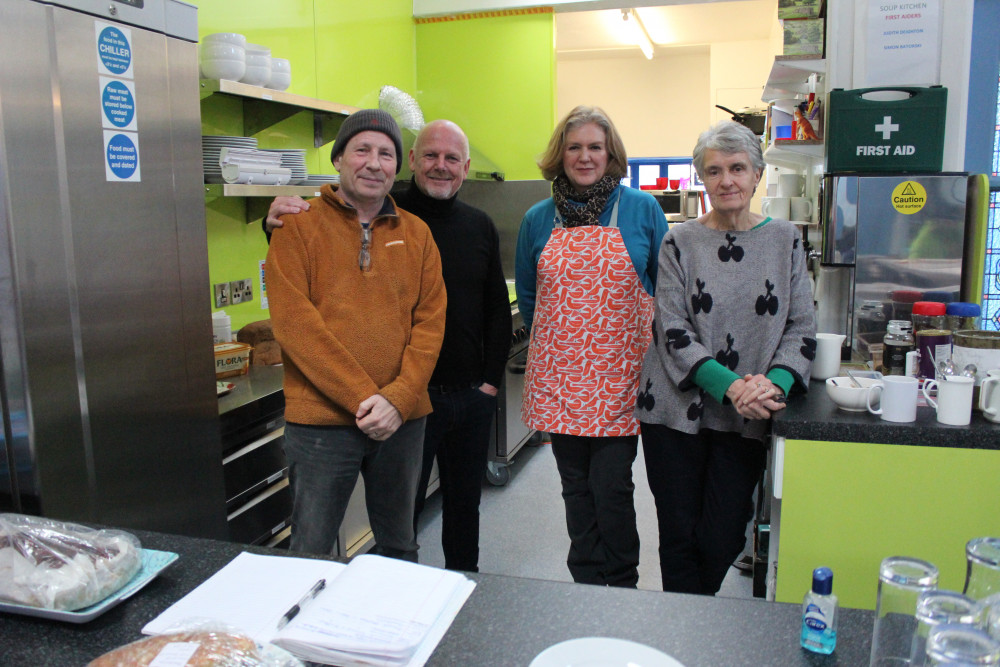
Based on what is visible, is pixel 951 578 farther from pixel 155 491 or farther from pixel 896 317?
pixel 155 491

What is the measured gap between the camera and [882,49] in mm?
2459

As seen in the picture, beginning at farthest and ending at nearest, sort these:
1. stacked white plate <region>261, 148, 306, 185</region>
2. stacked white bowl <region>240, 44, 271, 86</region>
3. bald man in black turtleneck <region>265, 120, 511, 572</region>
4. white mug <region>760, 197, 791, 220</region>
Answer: white mug <region>760, 197, 791, 220</region> → stacked white plate <region>261, 148, 306, 185</region> → stacked white bowl <region>240, 44, 271, 86</region> → bald man in black turtleneck <region>265, 120, 511, 572</region>

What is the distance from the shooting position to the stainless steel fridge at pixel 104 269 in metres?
1.54

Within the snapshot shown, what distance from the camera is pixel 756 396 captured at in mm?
1750

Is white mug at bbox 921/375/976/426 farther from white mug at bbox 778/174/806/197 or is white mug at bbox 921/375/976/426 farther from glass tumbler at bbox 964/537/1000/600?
white mug at bbox 778/174/806/197

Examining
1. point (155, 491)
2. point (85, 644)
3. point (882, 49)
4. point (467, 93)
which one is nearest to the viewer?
point (85, 644)

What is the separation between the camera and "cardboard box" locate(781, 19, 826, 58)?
2582 millimetres

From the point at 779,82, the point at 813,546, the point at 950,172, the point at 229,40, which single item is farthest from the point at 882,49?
the point at 229,40

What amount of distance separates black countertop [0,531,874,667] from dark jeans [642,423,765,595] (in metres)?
0.90

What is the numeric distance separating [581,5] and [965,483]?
363 centimetres

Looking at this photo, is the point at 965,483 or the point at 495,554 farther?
the point at 495,554

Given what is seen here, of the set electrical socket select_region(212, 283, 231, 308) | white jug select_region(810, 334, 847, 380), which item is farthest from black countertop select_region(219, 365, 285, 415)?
white jug select_region(810, 334, 847, 380)

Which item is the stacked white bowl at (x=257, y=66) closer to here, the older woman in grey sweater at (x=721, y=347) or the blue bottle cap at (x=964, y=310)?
the older woman in grey sweater at (x=721, y=347)

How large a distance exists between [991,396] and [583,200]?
1095 mm
